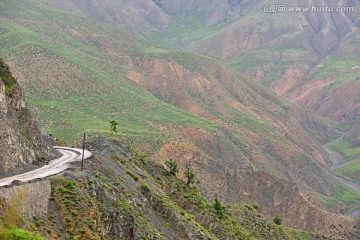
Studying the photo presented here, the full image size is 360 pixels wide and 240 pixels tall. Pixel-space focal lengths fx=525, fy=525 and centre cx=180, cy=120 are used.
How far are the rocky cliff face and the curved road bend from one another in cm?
98

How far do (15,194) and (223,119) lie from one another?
13228 cm

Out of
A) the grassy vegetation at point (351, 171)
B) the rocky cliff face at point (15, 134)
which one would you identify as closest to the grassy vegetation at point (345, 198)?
the grassy vegetation at point (351, 171)

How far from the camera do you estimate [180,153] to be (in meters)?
115

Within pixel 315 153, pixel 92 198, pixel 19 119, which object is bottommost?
pixel 315 153

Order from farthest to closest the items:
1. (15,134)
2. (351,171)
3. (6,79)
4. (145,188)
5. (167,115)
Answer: (351,171), (167,115), (145,188), (6,79), (15,134)

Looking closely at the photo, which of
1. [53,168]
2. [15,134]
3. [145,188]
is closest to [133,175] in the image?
[145,188]

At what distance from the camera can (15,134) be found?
45.2 m

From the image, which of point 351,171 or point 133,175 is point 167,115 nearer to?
point 133,175

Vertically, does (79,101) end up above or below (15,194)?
below

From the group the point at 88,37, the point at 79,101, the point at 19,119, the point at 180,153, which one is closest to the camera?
the point at 19,119

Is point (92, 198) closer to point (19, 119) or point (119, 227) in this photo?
point (119, 227)

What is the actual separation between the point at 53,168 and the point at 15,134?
184 inches

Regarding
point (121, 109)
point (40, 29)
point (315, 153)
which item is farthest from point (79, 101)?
point (315, 153)

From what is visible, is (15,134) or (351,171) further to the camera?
(351,171)
